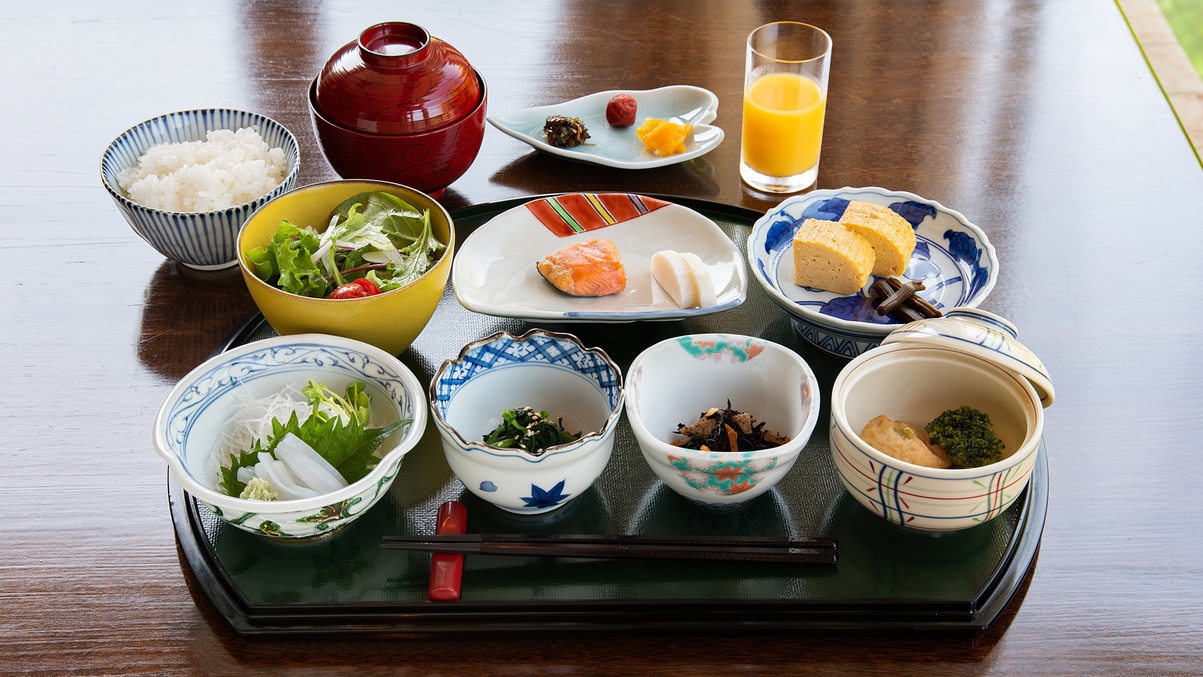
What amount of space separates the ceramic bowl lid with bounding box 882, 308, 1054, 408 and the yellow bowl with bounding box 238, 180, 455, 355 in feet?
2.18

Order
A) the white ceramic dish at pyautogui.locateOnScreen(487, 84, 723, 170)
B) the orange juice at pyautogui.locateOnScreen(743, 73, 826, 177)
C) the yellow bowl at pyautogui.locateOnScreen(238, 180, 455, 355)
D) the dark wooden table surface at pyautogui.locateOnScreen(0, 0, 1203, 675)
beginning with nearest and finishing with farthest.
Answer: the dark wooden table surface at pyautogui.locateOnScreen(0, 0, 1203, 675)
the yellow bowl at pyautogui.locateOnScreen(238, 180, 455, 355)
the orange juice at pyautogui.locateOnScreen(743, 73, 826, 177)
the white ceramic dish at pyautogui.locateOnScreen(487, 84, 723, 170)

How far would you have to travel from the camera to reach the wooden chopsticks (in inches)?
44.7

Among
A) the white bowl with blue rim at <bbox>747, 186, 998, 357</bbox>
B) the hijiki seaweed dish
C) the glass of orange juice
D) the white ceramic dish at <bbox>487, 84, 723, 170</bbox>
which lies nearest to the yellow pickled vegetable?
the white ceramic dish at <bbox>487, 84, 723, 170</bbox>

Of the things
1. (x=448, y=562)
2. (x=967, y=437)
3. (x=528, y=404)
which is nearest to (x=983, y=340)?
(x=967, y=437)

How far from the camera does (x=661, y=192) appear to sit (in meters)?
1.86

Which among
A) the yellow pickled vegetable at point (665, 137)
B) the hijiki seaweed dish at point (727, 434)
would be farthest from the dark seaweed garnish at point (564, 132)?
the hijiki seaweed dish at point (727, 434)

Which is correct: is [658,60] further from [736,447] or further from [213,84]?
[736,447]

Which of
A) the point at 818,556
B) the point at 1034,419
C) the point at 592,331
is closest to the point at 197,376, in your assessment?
the point at 592,331

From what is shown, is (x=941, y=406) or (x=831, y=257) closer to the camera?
(x=941, y=406)

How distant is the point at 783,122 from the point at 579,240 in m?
0.46

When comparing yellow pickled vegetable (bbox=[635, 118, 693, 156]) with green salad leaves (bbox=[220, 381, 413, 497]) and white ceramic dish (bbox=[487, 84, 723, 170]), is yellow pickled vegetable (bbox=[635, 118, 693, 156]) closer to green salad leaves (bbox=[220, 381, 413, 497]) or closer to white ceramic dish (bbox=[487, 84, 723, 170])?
white ceramic dish (bbox=[487, 84, 723, 170])

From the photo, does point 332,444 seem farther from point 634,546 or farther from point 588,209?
point 588,209

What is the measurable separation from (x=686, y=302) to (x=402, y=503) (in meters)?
0.54

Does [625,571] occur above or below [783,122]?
below
